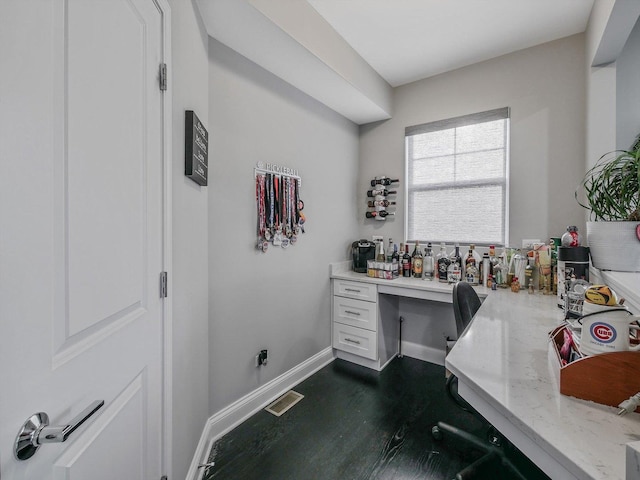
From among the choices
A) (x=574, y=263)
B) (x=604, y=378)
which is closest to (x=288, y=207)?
(x=574, y=263)

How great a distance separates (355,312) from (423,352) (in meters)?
0.84

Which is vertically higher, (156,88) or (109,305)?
(156,88)

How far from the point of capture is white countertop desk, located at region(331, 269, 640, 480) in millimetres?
580

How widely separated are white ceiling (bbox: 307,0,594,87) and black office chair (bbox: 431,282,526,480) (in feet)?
6.17

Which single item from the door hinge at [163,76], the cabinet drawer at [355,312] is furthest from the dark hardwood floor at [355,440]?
the door hinge at [163,76]

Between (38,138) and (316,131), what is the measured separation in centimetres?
234

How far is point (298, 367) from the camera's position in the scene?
249 centimetres

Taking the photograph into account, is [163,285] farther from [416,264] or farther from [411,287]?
[416,264]

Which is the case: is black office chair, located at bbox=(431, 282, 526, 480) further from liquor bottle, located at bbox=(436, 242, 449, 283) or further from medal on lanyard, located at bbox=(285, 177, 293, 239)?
medal on lanyard, located at bbox=(285, 177, 293, 239)

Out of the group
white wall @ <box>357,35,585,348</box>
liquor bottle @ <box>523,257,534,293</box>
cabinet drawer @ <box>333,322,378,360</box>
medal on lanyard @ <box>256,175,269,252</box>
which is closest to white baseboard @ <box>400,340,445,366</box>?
white wall @ <box>357,35,585,348</box>

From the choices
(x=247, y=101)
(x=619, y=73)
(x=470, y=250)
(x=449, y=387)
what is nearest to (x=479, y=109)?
(x=619, y=73)

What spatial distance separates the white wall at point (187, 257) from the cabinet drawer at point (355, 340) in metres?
1.41

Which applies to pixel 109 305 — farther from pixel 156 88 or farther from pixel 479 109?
pixel 479 109

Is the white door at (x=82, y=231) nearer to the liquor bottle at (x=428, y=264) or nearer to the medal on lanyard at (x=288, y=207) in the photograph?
the medal on lanyard at (x=288, y=207)
